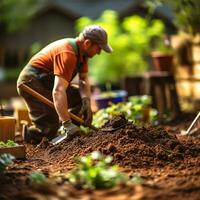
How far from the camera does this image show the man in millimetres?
7598

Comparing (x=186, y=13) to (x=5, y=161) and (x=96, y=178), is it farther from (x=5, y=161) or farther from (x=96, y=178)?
(x=96, y=178)

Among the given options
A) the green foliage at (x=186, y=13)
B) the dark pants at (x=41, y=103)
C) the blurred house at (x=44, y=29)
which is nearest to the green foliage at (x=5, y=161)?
A: the dark pants at (x=41, y=103)

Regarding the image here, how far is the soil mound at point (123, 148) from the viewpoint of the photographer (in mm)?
6438

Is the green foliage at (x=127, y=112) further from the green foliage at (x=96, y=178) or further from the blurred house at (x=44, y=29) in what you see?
the blurred house at (x=44, y=29)

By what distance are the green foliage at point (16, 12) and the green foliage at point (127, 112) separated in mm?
18991

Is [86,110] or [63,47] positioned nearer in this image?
[63,47]

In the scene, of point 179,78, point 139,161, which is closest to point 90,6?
point 179,78

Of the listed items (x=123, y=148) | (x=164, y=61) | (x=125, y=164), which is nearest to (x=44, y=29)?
(x=164, y=61)

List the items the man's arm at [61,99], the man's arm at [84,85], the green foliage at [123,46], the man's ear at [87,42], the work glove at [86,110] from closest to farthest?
the man's arm at [61,99], the man's ear at [87,42], the work glove at [86,110], the man's arm at [84,85], the green foliage at [123,46]

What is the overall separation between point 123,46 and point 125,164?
13.6 meters

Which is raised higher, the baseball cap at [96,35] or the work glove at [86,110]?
the baseball cap at [96,35]

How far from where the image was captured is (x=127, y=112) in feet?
31.4

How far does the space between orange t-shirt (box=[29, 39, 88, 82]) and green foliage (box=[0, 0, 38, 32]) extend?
2059 cm

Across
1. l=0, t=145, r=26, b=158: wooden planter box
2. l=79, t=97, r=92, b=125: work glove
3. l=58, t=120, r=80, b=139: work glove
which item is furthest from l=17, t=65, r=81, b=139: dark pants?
l=0, t=145, r=26, b=158: wooden planter box
